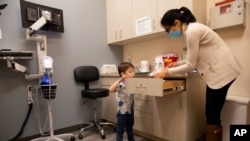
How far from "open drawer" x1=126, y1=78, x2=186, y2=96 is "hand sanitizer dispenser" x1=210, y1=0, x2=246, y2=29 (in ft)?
2.70

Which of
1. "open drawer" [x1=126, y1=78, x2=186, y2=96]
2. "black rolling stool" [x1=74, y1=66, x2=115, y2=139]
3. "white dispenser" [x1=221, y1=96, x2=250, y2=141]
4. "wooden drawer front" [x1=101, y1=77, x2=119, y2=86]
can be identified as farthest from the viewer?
"wooden drawer front" [x1=101, y1=77, x2=119, y2=86]

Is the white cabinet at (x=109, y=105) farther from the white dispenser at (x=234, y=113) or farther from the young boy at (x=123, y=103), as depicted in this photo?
the white dispenser at (x=234, y=113)

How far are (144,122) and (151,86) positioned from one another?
826 mm

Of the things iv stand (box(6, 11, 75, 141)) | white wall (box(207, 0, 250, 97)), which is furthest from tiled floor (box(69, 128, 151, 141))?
white wall (box(207, 0, 250, 97))

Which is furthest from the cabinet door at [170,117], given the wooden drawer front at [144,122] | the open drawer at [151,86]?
the open drawer at [151,86]

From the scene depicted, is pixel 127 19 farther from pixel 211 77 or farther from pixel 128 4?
pixel 211 77

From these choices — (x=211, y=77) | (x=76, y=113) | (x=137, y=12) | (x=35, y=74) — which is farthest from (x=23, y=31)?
(x=211, y=77)

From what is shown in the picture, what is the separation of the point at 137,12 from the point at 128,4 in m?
0.23

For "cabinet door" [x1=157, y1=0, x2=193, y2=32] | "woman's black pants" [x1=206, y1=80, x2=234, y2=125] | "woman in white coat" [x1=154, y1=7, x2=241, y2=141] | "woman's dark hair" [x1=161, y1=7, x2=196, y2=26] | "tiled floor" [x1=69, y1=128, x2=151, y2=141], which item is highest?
"cabinet door" [x1=157, y1=0, x2=193, y2=32]

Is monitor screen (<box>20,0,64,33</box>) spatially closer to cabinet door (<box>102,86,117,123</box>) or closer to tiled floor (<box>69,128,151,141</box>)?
cabinet door (<box>102,86,117,123</box>)

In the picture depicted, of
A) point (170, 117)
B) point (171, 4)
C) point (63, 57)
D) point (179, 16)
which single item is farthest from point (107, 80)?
point (179, 16)

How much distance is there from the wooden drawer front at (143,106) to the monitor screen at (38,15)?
1358 mm

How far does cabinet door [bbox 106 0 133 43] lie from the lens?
7.67 feet

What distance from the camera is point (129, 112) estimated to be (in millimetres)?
1593
